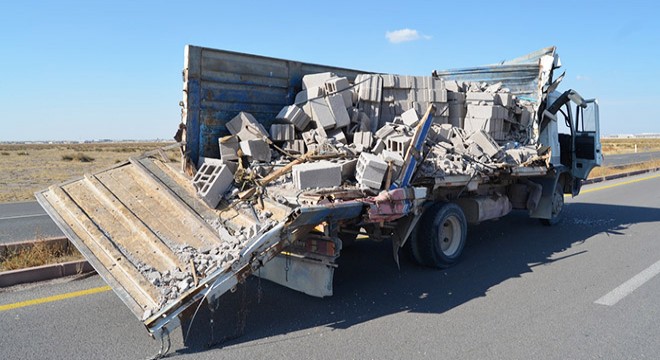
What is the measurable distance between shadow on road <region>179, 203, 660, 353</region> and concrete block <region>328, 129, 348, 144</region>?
1.69 metres

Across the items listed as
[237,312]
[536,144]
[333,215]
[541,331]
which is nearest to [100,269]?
[237,312]

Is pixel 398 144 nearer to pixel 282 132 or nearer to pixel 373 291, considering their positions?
pixel 282 132

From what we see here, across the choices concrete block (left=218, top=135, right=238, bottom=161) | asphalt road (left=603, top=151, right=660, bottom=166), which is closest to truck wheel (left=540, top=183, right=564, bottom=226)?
concrete block (left=218, top=135, right=238, bottom=161)

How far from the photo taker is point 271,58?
6848mm

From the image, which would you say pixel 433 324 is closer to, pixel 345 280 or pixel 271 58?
pixel 345 280

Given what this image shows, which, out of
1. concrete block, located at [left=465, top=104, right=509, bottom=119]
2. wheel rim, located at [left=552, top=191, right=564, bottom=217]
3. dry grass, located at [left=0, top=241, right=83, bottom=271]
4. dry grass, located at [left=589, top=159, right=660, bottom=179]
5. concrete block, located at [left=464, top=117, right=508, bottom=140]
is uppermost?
concrete block, located at [left=465, top=104, right=509, bottom=119]

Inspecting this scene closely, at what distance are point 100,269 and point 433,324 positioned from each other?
9.99 ft

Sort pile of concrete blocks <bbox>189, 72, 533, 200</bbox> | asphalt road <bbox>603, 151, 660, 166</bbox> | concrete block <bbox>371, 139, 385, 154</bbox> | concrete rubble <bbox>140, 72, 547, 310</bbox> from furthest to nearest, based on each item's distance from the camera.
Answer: asphalt road <bbox>603, 151, 660, 166</bbox> < concrete block <bbox>371, 139, 385, 154</bbox> < pile of concrete blocks <bbox>189, 72, 533, 200</bbox> < concrete rubble <bbox>140, 72, 547, 310</bbox>

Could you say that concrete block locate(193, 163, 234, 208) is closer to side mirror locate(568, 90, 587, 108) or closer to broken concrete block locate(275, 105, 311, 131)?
broken concrete block locate(275, 105, 311, 131)

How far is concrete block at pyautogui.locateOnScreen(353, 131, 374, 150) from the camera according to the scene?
6.53m

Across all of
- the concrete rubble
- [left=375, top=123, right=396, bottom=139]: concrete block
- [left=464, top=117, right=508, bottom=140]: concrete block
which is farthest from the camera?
[left=464, top=117, right=508, bottom=140]: concrete block

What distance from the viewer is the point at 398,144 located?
6059mm

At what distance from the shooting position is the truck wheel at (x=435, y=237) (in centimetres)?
630

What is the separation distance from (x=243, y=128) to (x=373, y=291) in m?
2.59
